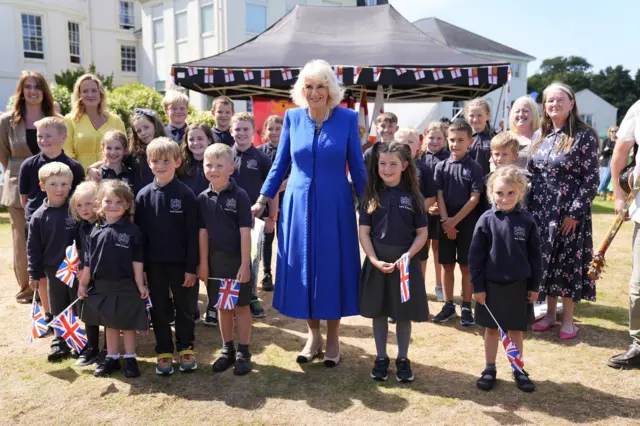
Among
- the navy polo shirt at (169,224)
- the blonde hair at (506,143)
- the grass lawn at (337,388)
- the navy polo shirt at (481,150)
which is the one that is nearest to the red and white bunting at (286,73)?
the navy polo shirt at (481,150)

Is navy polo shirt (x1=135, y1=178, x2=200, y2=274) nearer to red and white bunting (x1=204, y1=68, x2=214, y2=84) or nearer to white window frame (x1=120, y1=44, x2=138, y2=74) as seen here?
red and white bunting (x1=204, y1=68, x2=214, y2=84)

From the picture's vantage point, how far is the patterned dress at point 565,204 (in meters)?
3.96

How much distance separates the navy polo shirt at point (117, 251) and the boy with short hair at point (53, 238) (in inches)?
19.6

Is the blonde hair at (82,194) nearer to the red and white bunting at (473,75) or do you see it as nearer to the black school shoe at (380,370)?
the black school shoe at (380,370)

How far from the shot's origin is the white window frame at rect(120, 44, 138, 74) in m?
31.0

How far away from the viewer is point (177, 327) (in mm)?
3557

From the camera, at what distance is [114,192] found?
3322mm

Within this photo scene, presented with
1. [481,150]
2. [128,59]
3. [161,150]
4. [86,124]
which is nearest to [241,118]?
[86,124]

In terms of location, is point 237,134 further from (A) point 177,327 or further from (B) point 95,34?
(B) point 95,34

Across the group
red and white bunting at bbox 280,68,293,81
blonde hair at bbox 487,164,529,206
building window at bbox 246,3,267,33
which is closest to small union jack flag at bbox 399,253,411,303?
blonde hair at bbox 487,164,529,206

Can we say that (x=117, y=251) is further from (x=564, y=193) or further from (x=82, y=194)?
(x=564, y=193)

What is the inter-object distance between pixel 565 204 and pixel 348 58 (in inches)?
214

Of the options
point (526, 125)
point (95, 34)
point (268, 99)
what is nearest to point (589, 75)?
point (95, 34)

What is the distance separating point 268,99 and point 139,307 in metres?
8.85
